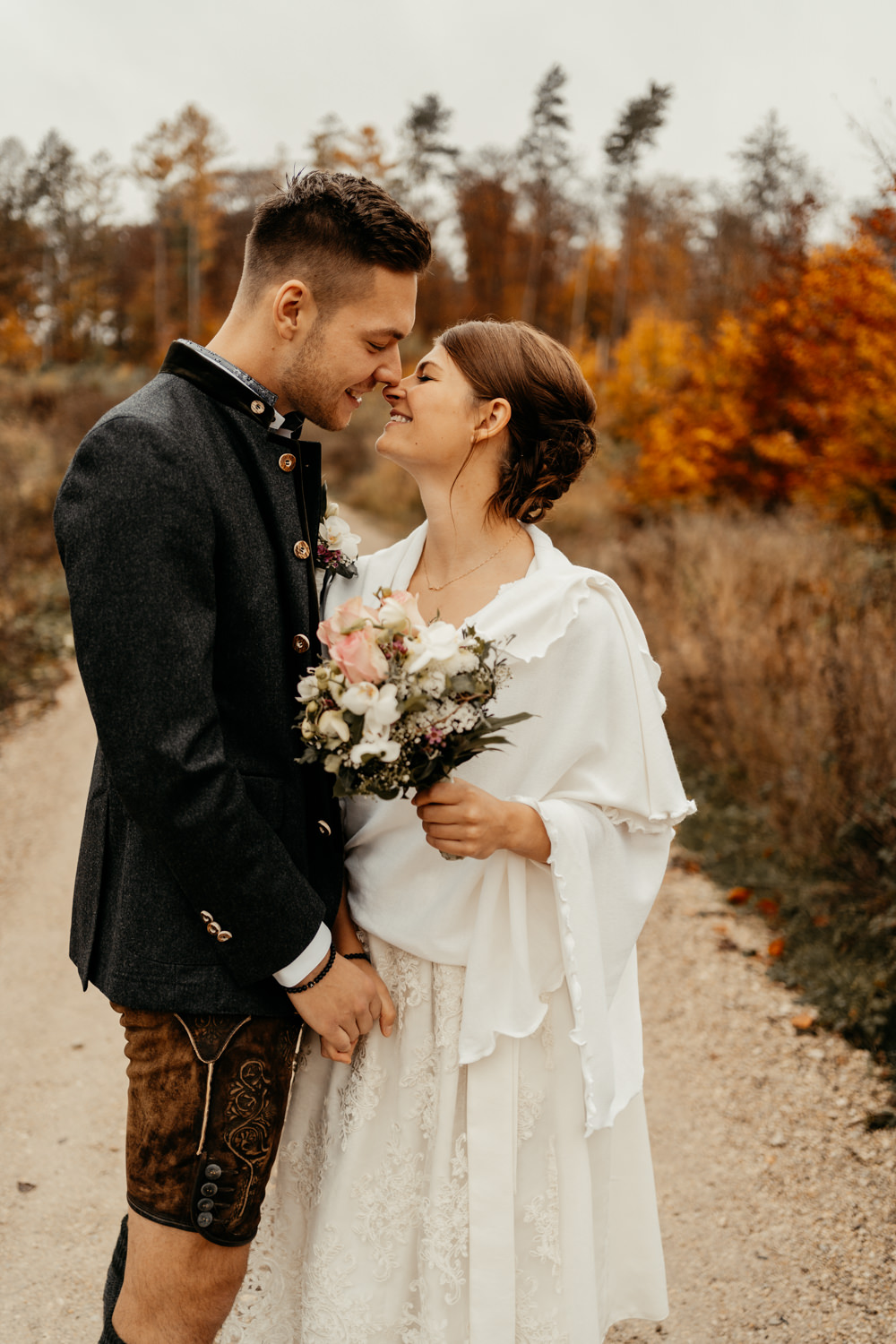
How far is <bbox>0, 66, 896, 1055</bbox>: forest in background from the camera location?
15.9 ft

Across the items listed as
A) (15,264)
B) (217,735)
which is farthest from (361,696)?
(15,264)

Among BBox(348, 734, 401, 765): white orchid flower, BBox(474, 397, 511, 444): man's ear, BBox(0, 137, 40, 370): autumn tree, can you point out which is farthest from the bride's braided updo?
BBox(0, 137, 40, 370): autumn tree

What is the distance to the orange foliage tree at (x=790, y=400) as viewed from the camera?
27.2 ft

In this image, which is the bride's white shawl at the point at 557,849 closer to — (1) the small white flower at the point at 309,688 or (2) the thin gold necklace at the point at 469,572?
(2) the thin gold necklace at the point at 469,572

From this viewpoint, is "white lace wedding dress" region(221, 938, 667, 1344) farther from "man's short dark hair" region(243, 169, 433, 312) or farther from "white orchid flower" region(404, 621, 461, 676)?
"man's short dark hair" region(243, 169, 433, 312)

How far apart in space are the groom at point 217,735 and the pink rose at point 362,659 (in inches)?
8.5

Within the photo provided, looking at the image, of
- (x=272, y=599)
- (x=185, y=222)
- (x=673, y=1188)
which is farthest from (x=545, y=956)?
(x=185, y=222)

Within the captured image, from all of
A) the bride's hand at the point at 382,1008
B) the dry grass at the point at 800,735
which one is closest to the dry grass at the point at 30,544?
the dry grass at the point at 800,735

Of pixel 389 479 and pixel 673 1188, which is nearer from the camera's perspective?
pixel 673 1188

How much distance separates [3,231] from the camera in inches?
640

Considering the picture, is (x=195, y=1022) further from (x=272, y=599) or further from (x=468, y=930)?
(x=272, y=599)

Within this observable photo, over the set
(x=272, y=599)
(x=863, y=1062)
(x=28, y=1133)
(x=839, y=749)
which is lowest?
(x=28, y=1133)

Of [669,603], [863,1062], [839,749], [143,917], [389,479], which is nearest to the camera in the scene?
[143,917]

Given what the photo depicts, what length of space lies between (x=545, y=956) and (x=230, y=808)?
753 millimetres
